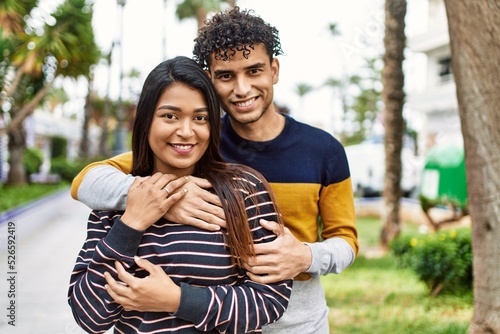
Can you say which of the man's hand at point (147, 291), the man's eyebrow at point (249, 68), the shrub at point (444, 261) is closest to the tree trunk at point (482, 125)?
the man's eyebrow at point (249, 68)

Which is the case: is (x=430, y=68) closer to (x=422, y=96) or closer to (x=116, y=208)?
(x=422, y=96)

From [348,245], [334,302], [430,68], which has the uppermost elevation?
[430,68]

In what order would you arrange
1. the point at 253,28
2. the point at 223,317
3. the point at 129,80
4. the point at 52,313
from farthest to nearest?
the point at 129,80
the point at 52,313
the point at 253,28
the point at 223,317

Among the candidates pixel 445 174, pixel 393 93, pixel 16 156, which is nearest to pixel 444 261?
pixel 393 93

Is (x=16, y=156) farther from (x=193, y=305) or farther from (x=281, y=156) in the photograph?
(x=193, y=305)

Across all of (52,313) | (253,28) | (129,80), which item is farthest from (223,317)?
(129,80)

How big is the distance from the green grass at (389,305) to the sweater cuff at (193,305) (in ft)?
12.5

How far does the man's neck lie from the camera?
1.99m

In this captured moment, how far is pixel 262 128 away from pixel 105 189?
0.68 metres

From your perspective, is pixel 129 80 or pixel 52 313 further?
pixel 129 80

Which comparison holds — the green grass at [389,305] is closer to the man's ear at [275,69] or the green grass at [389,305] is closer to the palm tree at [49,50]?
the man's ear at [275,69]

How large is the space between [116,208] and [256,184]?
0.40 metres

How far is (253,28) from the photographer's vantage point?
5.95 feet

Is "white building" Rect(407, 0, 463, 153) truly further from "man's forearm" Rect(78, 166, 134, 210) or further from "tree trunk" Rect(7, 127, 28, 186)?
"man's forearm" Rect(78, 166, 134, 210)
